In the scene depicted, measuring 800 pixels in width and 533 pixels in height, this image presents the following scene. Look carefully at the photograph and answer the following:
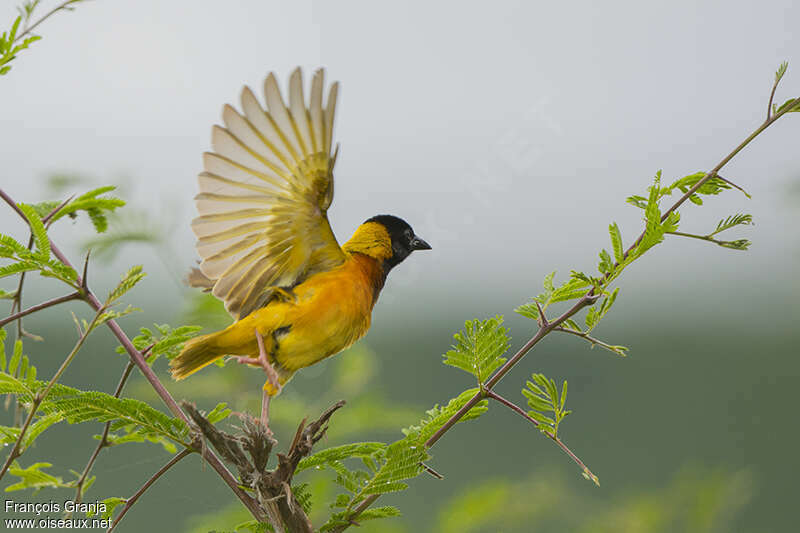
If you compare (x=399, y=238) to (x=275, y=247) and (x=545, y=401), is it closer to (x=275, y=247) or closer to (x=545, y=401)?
(x=275, y=247)

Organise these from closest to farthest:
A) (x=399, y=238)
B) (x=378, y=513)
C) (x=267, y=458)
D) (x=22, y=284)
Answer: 1. (x=267, y=458)
2. (x=378, y=513)
3. (x=22, y=284)
4. (x=399, y=238)

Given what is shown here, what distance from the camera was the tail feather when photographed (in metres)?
0.86

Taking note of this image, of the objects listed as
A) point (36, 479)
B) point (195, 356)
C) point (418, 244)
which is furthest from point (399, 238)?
point (36, 479)

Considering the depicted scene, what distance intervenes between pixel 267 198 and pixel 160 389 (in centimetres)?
28

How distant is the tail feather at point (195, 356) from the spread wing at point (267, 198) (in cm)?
5

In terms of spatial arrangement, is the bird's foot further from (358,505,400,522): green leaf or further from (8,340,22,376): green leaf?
(8,340,22,376): green leaf

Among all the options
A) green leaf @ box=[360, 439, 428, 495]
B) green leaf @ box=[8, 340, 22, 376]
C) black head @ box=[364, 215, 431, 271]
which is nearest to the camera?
green leaf @ box=[360, 439, 428, 495]

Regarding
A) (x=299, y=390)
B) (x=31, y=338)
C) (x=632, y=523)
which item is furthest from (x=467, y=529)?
(x=31, y=338)

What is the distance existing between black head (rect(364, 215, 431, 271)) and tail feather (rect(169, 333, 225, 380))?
0.88 feet

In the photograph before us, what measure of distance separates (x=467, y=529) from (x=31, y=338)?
32.9 inches

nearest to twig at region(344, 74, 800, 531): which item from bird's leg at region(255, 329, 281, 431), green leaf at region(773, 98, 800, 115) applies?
green leaf at region(773, 98, 800, 115)

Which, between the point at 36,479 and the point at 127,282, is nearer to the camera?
the point at 127,282

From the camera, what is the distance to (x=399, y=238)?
3.37 feet

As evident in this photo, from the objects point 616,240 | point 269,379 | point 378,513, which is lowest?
point 378,513
